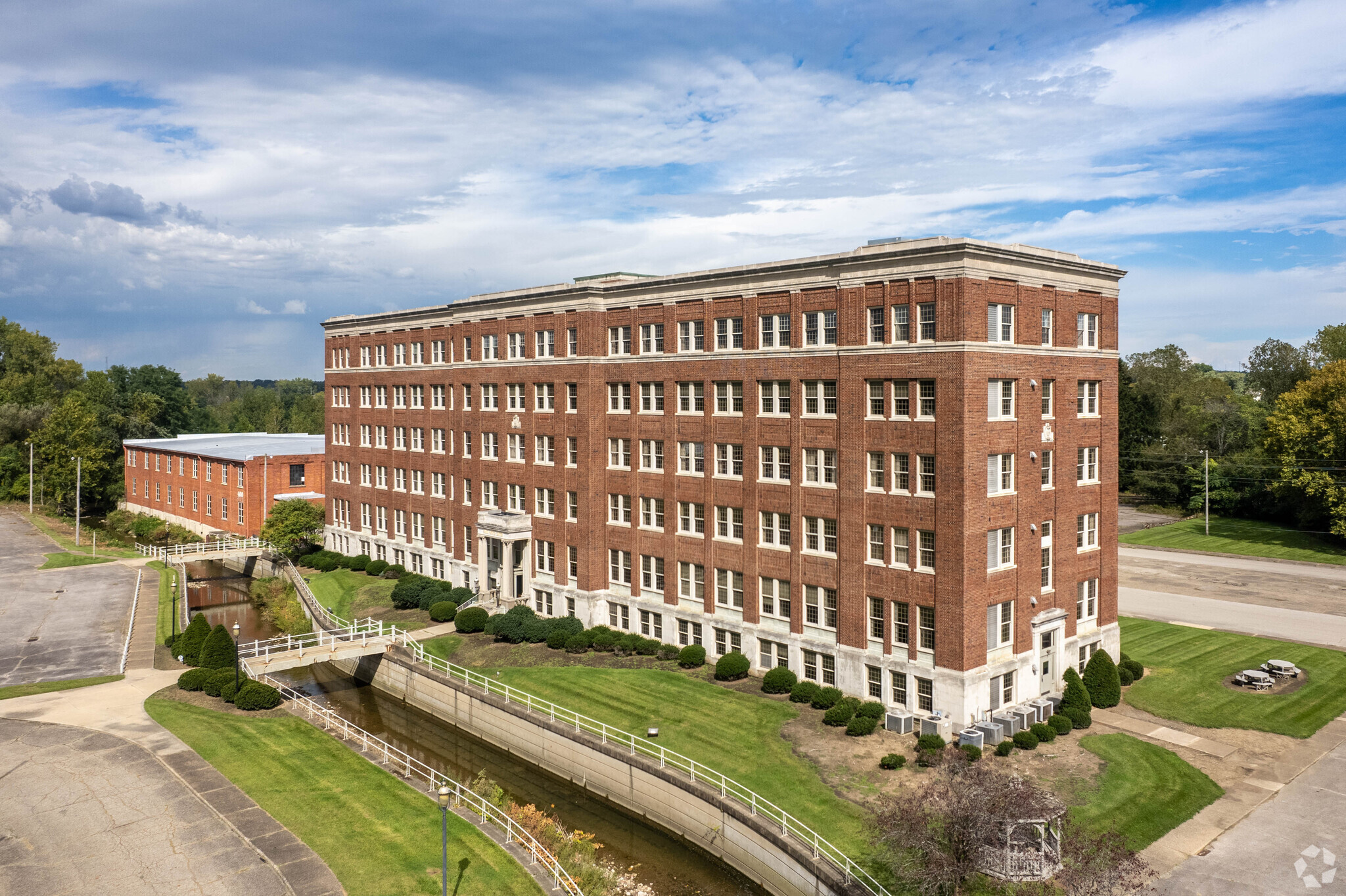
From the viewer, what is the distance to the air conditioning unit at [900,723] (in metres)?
34.2

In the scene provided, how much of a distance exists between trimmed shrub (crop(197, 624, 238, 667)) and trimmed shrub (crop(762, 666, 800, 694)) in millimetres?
24180

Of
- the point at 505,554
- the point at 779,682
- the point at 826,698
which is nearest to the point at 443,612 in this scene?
the point at 505,554

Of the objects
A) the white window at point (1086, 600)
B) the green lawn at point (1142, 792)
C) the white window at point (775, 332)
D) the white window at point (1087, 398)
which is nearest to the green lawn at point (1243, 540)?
the white window at point (1086, 600)

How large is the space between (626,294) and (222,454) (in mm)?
54169

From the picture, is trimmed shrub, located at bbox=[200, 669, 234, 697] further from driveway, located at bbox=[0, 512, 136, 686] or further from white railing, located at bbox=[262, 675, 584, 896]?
driveway, located at bbox=[0, 512, 136, 686]

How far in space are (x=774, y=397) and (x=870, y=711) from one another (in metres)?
14.6

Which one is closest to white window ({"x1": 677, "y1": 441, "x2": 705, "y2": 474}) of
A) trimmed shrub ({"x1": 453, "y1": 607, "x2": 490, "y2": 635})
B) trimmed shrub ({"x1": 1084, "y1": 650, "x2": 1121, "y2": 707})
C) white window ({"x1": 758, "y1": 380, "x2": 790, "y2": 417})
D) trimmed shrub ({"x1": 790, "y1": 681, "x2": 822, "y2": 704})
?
white window ({"x1": 758, "y1": 380, "x2": 790, "y2": 417})

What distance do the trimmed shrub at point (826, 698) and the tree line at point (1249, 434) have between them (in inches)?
2161

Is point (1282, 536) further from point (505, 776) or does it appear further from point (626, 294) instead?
point (505, 776)

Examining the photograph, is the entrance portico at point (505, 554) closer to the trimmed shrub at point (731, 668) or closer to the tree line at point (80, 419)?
the trimmed shrub at point (731, 668)

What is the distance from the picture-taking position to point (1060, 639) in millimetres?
38344

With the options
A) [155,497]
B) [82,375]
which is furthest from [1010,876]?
[82,375]

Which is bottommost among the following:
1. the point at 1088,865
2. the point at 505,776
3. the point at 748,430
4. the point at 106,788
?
the point at 505,776

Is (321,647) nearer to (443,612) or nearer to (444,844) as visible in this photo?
(443,612)
